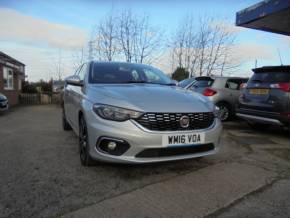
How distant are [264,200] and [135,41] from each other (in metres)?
18.1

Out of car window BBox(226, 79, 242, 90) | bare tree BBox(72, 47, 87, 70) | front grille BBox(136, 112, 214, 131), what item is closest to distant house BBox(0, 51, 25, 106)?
bare tree BBox(72, 47, 87, 70)

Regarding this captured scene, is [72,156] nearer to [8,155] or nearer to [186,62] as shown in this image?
[8,155]

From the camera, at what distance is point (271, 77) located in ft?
18.6

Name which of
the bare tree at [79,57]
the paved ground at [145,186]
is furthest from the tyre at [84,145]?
the bare tree at [79,57]

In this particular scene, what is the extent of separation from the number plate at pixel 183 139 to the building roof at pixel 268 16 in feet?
23.2

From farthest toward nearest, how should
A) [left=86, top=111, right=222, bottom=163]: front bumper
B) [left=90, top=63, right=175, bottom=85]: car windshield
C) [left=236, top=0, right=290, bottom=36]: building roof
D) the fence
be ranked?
the fence
[left=236, top=0, right=290, bottom=36]: building roof
[left=90, top=63, right=175, bottom=85]: car windshield
[left=86, top=111, right=222, bottom=163]: front bumper

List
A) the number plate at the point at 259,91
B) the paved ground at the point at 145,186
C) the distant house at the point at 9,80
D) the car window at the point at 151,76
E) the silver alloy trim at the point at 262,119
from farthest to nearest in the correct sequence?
the distant house at the point at 9,80, the number plate at the point at 259,91, the silver alloy trim at the point at 262,119, the car window at the point at 151,76, the paved ground at the point at 145,186

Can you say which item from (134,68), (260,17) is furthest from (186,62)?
(134,68)

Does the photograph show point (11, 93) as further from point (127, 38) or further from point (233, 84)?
point (233, 84)

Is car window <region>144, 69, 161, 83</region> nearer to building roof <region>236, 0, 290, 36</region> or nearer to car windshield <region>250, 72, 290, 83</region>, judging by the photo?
car windshield <region>250, 72, 290, 83</region>

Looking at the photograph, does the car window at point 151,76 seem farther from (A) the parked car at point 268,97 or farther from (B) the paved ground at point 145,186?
(A) the parked car at point 268,97

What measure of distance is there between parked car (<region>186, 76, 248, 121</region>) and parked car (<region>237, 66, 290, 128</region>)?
1.77 m

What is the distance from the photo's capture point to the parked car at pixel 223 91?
8.13 meters

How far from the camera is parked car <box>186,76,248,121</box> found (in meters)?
8.13
